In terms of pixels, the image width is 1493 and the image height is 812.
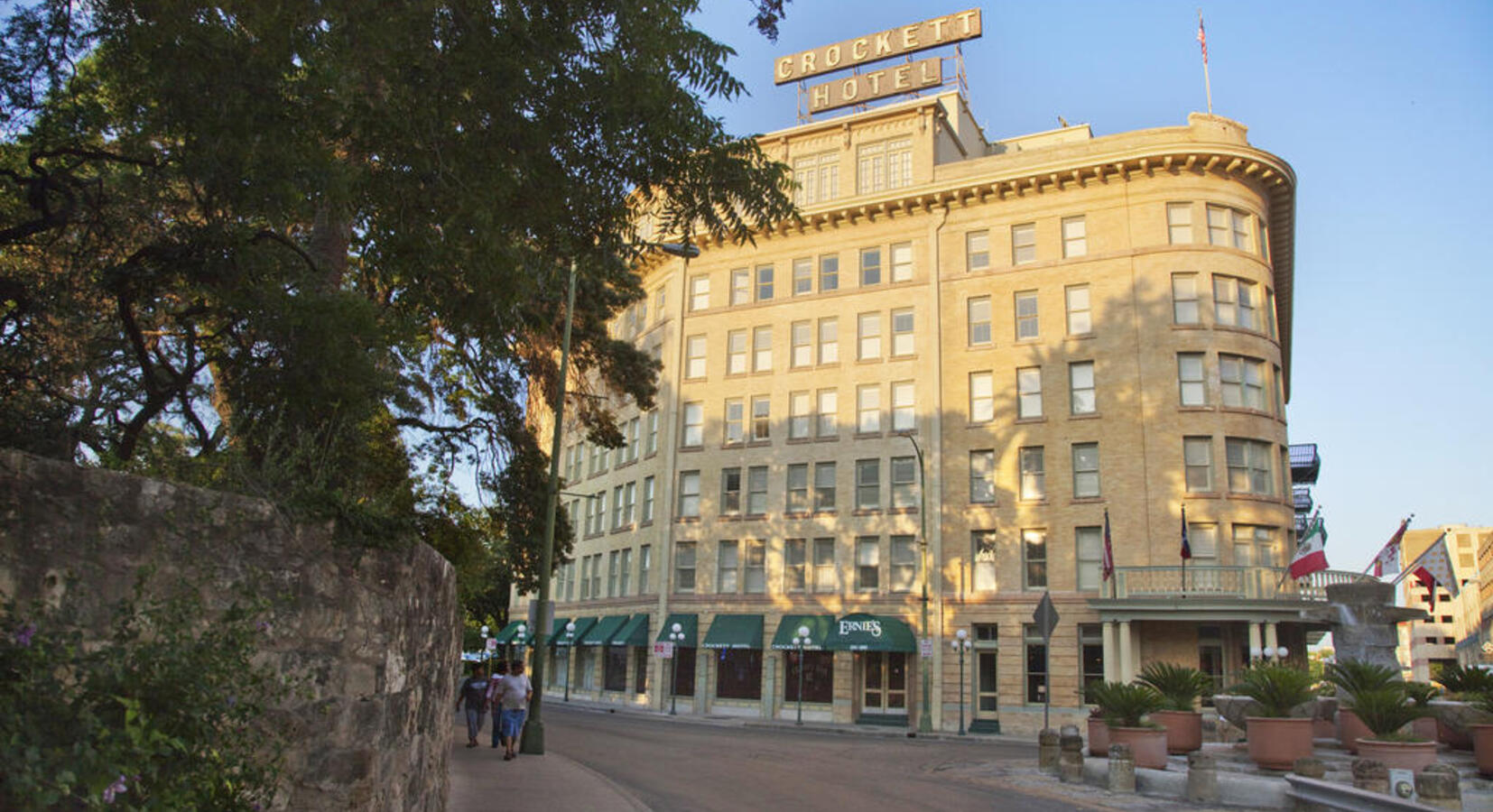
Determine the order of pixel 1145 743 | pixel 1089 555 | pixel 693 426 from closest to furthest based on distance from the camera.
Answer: pixel 1145 743 < pixel 1089 555 < pixel 693 426

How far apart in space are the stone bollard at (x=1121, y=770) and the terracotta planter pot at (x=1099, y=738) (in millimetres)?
2280

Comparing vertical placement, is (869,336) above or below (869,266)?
below

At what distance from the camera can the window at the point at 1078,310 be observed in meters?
41.3

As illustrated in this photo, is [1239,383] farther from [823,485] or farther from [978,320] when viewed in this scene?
[823,485]

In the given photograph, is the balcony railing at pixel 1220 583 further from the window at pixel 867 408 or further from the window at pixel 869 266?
the window at pixel 869 266

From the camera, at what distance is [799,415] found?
152ft

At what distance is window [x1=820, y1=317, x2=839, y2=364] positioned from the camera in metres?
46.1

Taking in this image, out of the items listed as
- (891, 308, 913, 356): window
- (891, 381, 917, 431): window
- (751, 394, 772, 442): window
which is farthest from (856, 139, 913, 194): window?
(751, 394, 772, 442): window

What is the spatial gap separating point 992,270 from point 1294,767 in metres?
31.8

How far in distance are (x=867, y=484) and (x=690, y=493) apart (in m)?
8.99

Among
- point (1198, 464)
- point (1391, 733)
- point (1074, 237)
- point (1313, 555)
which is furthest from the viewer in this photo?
point (1074, 237)

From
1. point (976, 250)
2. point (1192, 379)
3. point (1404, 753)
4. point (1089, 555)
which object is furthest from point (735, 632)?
point (1404, 753)

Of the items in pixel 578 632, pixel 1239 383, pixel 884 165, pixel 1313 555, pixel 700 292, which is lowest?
pixel 578 632

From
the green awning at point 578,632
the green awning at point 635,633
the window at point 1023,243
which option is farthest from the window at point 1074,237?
the green awning at point 578,632
